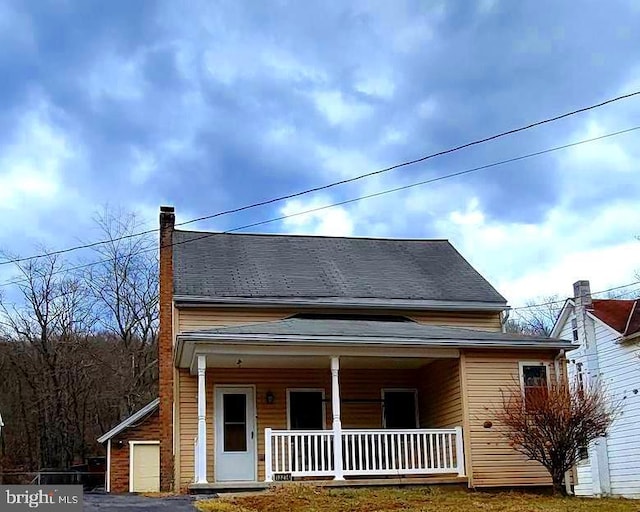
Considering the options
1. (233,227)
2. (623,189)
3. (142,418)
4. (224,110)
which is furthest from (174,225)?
(623,189)

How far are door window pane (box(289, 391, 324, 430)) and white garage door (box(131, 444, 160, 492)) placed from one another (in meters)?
6.59

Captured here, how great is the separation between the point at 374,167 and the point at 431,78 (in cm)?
217

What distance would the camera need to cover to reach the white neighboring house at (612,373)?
22094 mm

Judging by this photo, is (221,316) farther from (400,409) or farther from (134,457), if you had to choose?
(134,457)

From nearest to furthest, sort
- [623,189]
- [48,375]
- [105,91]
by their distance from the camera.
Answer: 1. [105,91]
2. [623,189]
3. [48,375]

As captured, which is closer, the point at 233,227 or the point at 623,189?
the point at 233,227

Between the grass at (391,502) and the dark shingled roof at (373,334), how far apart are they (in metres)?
2.83

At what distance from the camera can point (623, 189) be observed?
23.7m

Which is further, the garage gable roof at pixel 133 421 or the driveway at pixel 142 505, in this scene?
the garage gable roof at pixel 133 421

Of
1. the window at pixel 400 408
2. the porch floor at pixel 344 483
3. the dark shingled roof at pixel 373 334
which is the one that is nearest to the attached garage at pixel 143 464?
the window at pixel 400 408

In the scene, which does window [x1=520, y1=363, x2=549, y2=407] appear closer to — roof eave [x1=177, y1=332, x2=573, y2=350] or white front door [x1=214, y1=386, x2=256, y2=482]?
roof eave [x1=177, y1=332, x2=573, y2=350]

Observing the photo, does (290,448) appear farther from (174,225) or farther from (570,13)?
(570,13)

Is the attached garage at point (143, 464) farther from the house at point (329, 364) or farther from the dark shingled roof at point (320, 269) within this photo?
the dark shingled roof at point (320, 269)

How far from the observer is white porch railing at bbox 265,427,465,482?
14.7m
